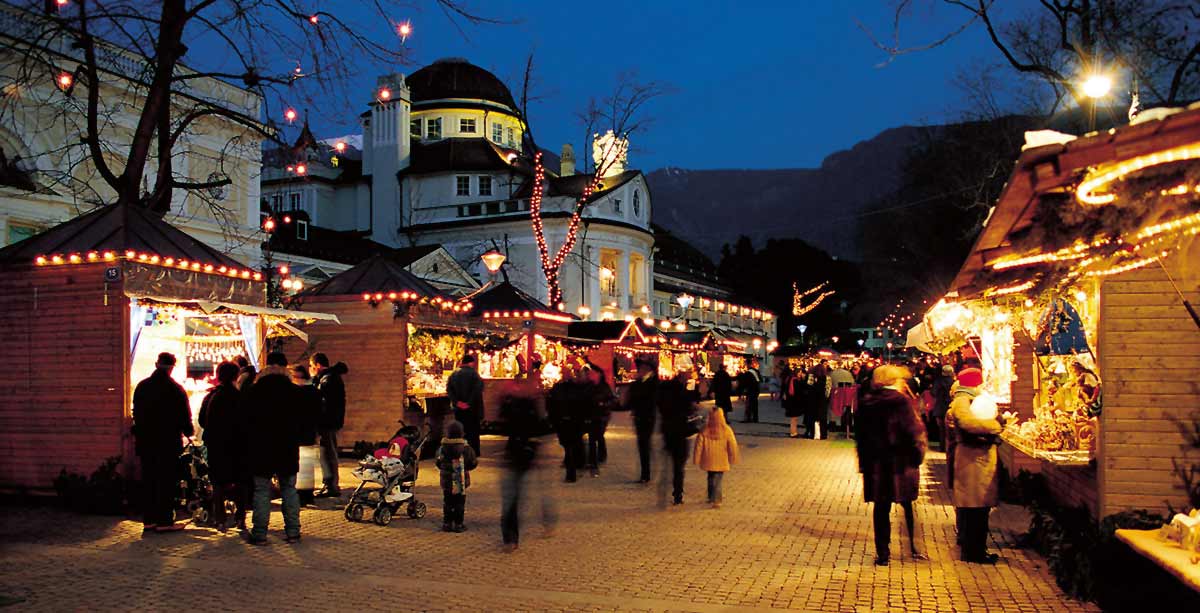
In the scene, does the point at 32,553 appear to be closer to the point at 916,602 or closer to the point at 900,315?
the point at 916,602

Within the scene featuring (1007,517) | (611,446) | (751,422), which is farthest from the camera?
(751,422)

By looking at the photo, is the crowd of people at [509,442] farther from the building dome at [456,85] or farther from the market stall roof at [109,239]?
the building dome at [456,85]

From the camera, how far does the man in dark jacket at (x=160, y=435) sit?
9.07 meters

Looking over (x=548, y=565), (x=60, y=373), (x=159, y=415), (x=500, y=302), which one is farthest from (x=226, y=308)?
(x=500, y=302)

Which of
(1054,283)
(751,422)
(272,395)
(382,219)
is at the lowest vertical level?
(751,422)

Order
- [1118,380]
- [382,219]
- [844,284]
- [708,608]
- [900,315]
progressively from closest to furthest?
[708,608]
[1118,380]
[900,315]
[382,219]
[844,284]

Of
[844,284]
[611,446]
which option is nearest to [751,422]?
[611,446]

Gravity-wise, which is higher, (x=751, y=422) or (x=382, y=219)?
(x=382, y=219)

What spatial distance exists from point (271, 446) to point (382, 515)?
5.15 feet

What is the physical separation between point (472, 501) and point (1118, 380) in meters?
7.00

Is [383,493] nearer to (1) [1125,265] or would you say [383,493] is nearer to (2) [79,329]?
(2) [79,329]

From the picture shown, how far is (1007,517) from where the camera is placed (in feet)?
33.2

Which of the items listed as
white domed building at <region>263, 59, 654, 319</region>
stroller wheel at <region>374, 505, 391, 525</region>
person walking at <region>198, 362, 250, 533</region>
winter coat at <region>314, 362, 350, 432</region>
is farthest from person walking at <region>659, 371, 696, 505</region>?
white domed building at <region>263, 59, 654, 319</region>

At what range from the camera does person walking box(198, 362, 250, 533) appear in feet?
29.8
